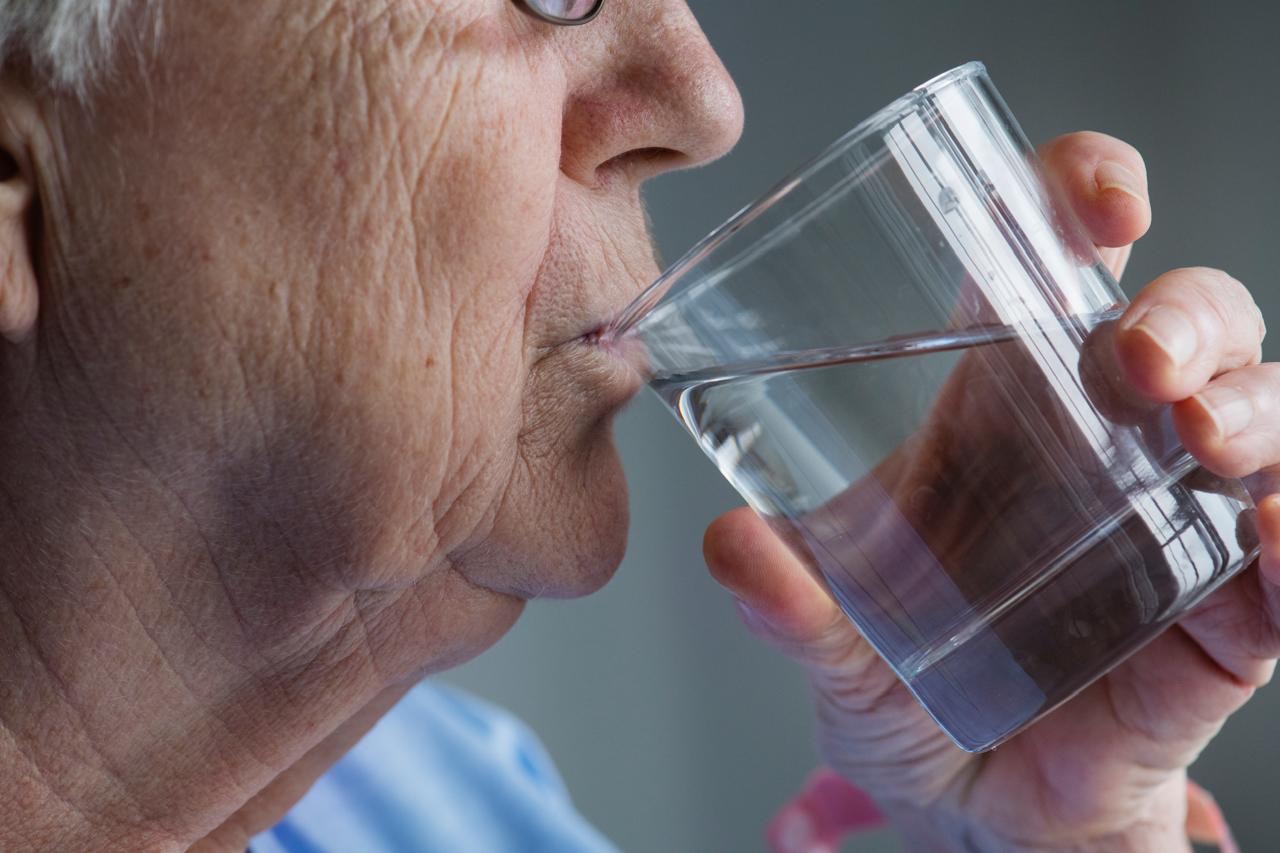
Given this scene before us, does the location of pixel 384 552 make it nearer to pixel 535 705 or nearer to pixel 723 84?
pixel 723 84

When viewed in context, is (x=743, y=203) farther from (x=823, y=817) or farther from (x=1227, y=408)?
(x=1227, y=408)

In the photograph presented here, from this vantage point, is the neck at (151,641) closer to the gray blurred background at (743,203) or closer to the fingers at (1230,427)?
the fingers at (1230,427)

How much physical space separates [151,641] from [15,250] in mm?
232

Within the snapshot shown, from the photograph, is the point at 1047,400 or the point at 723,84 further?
the point at 723,84

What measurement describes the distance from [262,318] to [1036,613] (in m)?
0.42

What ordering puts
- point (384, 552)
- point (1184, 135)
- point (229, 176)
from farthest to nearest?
1. point (1184, 135)
2. point (384, 552)
3. point (229, 176)

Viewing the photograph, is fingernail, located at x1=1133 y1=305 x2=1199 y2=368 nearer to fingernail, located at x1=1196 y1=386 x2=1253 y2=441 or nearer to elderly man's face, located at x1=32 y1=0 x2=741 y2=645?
fingernail, located at x1=1196 y1=386 x2=1253 y2=441

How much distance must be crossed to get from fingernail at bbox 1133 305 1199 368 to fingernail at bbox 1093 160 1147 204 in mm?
190

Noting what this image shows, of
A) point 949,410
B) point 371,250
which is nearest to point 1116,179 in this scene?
point 949,410

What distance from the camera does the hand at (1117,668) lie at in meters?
0.70

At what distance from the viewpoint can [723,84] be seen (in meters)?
0.76

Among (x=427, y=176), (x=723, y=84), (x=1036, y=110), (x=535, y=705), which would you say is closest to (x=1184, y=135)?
(x=1036, y=110)

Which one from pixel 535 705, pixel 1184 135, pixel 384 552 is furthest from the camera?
→ pixel 535 705

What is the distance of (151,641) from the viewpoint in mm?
737
